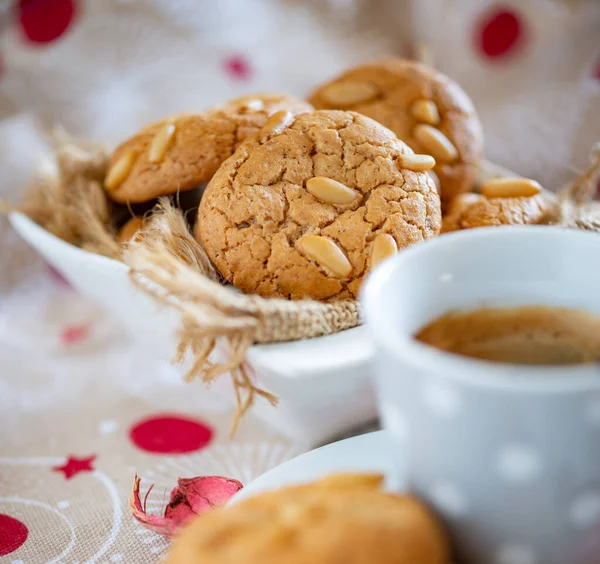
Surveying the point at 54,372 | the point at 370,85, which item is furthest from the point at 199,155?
the point at 54,372

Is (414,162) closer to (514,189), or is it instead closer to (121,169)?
(514,189)

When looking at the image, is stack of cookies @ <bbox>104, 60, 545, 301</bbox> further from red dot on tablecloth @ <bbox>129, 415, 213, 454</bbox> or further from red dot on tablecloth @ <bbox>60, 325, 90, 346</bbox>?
red dot on tablecloth @ <bbox>60, 325, 90, 346</bbox>

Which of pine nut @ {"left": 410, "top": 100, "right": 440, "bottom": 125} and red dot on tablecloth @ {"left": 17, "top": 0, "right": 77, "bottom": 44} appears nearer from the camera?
pine nut @ {"left": 410, "top": 100, "right": 440, "bottom": 125}

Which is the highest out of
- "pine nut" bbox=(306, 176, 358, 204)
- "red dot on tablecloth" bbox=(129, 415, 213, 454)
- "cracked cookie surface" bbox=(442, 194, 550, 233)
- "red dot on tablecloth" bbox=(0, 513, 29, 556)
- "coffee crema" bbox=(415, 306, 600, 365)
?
"pine nut" bbox=(306, 176, 358, 204)

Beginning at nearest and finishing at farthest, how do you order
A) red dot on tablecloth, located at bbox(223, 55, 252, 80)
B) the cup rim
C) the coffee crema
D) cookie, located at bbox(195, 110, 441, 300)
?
1. the cup rim
2. the coffee crema
3. cookie, located at bbox(195, 110, 441, 300)
4. red dot on tablecloth, located at bbox(223, 55, 252, 80)

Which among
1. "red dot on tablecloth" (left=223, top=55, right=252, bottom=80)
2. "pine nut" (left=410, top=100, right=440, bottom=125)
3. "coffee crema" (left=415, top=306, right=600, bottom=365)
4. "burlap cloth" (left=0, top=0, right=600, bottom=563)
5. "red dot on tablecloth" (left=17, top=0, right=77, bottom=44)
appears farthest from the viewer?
"red dot on tablecloth" (left=223, top=55, right=252, bottom=80)

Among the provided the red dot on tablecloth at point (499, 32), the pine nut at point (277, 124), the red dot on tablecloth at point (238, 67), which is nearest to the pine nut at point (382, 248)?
the pine nut at point (277, 124)

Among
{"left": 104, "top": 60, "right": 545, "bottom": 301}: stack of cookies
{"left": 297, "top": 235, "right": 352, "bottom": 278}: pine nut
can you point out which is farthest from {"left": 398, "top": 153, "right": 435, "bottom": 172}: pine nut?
{"left": 297, "top": 235, "right": 352, "bottom": 278}: pine nut
